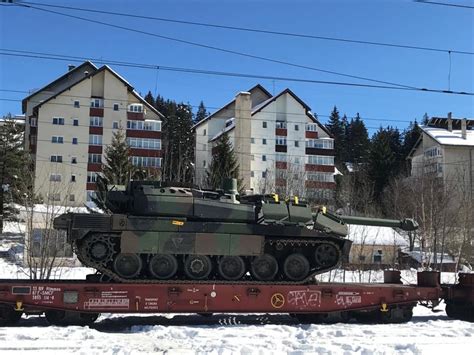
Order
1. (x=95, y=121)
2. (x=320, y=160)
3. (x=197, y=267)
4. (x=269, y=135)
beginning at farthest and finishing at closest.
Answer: (x=320, y=160)
(x=269, y=135)
(x=95, y=121)
(x=197, y=267)

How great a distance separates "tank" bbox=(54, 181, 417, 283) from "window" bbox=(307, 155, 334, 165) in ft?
192

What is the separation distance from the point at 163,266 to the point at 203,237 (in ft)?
3.57

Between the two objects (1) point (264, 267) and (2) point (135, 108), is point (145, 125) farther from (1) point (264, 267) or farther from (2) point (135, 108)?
(1) point (264, 267)

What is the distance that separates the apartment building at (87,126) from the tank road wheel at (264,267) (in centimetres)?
4802

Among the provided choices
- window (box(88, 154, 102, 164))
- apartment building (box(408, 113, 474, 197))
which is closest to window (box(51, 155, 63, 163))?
window (box(88, 154, 102, 164))

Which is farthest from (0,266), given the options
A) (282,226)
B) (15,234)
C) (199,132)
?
(199,132)

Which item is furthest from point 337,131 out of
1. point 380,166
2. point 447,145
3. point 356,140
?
point 447,145

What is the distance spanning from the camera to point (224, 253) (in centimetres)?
1249

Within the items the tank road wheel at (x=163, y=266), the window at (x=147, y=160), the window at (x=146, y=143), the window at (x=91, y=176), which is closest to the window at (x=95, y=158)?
the window at (x=91, y=176)

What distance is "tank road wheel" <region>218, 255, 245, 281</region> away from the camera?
41.6ft

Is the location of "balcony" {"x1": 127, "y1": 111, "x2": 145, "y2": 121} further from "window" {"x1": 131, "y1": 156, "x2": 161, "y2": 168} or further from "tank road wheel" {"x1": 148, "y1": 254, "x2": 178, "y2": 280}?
"tank road wheel" {"x1": 148, "y1": 254, "x2": 178, "y2": 280}

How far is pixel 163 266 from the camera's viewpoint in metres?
12.4

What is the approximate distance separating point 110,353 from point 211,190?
5.14 meters

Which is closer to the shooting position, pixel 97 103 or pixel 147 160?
pixel 147 160
